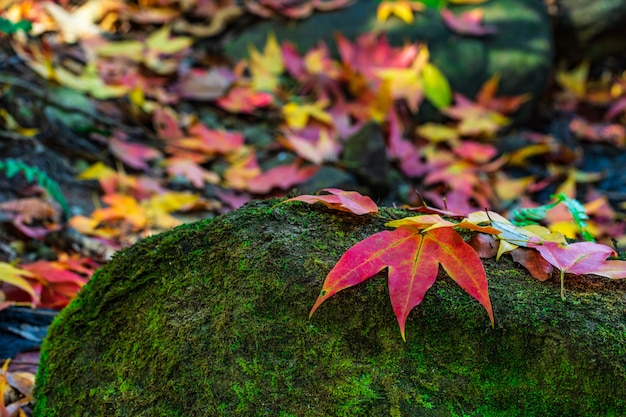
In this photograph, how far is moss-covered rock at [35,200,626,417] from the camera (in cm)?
92

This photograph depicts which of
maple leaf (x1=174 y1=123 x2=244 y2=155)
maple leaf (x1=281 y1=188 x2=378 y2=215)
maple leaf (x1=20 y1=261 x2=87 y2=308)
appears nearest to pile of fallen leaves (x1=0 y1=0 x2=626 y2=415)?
maple leaf (x1=174 y1=123 x2=244 y2=155)

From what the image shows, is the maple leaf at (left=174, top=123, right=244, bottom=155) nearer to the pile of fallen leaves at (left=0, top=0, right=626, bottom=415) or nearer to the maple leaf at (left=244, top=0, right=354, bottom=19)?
the pile of fallen leaves at (left=0, top=0, right=626, bottom=415)

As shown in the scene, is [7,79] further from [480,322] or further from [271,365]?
[480,322]

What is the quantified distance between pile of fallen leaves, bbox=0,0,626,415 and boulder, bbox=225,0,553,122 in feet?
0.23

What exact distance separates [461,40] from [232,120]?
1482mm

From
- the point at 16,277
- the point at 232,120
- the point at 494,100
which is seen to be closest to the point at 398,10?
the point at 494,100

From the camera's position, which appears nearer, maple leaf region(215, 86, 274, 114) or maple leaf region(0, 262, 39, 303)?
maple leaf region(0, 262, 39, 303)

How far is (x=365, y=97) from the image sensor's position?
3381 millimetres

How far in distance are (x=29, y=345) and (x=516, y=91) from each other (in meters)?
3.10

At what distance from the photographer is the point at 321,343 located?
96cm

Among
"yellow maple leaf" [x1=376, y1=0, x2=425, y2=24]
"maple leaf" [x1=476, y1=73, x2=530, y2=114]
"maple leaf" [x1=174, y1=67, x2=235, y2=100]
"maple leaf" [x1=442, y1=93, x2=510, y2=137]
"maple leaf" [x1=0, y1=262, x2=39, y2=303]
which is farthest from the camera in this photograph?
"yellow maple leaf" [x1=376, y1=0, x2=425, y2=24]

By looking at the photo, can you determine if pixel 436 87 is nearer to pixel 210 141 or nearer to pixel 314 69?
pixel 314 69

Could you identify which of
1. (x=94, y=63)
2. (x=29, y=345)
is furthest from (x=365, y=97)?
(x=29, y=345)

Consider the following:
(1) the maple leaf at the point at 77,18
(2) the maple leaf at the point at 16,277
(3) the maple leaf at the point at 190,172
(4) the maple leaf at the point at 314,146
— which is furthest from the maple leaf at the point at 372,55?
(2) the maple leaf at the point at 16,277
